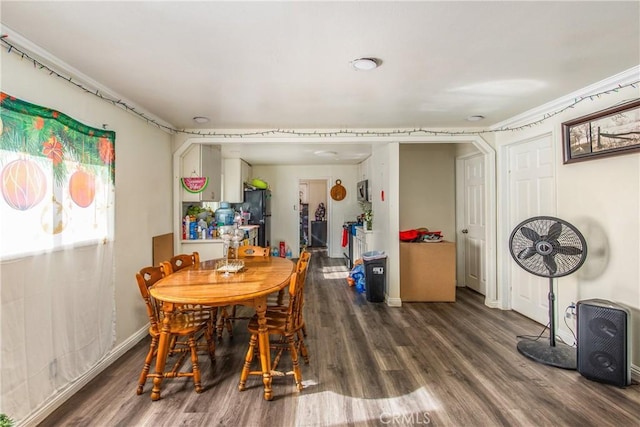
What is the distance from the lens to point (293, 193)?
6.98 metres

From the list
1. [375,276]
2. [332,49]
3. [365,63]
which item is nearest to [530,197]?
[375,276]

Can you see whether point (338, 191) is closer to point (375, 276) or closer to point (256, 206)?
point (256, 206)

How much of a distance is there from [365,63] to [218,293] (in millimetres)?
1729

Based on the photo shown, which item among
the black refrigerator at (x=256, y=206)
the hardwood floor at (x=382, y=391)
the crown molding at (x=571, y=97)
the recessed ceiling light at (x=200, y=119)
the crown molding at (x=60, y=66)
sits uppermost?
the recessed ceiling light at (x=200, y=119)

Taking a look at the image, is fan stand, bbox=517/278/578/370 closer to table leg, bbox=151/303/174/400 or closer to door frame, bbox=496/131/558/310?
door frame, bbox=496/131/558/310

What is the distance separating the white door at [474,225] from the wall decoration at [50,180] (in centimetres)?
415

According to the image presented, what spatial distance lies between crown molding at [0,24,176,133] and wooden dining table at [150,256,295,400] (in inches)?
60.2

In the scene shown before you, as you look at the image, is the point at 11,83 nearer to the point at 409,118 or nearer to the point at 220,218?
the point at 220,218

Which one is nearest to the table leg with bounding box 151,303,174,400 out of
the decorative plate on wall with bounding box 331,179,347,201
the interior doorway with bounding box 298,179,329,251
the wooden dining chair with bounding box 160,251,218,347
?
the wooden dining chair with bounding box 160,251,218,347

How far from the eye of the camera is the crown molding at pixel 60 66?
161 centimetres

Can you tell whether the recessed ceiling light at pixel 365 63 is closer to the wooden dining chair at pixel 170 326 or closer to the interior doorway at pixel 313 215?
the wooden dining chair at pixel 170 326

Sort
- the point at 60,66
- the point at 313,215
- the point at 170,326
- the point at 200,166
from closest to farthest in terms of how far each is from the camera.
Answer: the point at 60,66
the point at 170,326
the point at 200,166
the point at 313,215

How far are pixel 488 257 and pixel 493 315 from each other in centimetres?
69

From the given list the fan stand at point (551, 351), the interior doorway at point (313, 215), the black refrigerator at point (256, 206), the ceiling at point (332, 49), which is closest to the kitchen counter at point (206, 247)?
the ceiling at point (332, 49)
